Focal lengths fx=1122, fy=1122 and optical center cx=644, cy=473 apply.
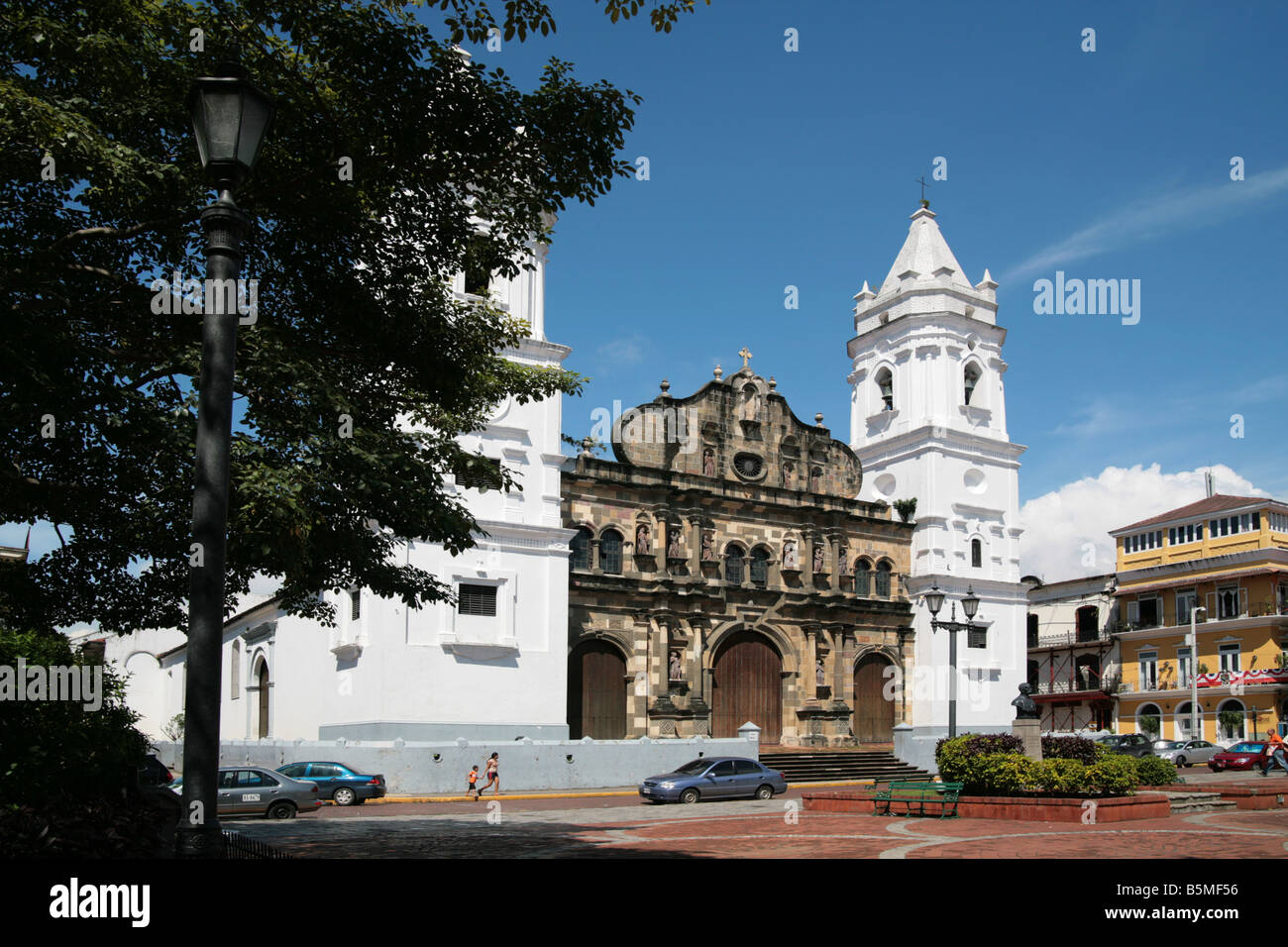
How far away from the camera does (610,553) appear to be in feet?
124

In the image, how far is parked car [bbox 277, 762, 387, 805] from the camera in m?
26.0

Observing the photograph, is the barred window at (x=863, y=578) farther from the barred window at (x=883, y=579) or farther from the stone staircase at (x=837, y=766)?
the stone staircase at (x=837, y=766)

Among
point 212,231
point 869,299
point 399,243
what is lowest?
point 212,231

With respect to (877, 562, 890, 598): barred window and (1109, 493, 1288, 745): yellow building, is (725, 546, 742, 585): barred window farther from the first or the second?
(1109, 493, 1288, 745): yellow building

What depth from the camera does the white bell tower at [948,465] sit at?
43.3 m

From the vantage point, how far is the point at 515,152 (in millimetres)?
11906

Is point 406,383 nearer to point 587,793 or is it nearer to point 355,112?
point 355,112

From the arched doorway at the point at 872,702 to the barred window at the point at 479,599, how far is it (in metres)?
15.8

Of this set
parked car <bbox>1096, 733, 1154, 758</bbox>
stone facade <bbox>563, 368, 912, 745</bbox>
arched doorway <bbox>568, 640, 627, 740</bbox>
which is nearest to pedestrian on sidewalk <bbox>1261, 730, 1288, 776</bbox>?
parked car <bbox>1096, 733, 1154, 758</bbox>

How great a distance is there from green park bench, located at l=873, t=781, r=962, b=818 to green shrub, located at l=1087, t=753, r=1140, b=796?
2.34 meters

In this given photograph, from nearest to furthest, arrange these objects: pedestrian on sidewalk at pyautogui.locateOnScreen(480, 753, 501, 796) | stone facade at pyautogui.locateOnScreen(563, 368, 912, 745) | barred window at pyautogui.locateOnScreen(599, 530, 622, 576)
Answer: pedestrian on sidewalk at pyautogui.locateOnScreen(480, 753, 501, 796) < stone facade at pyautogui.locateOnScreen(563, 368, 912, 745) < barred window at pyautogui.locateOnScreen(599, 530, 622, 576)
